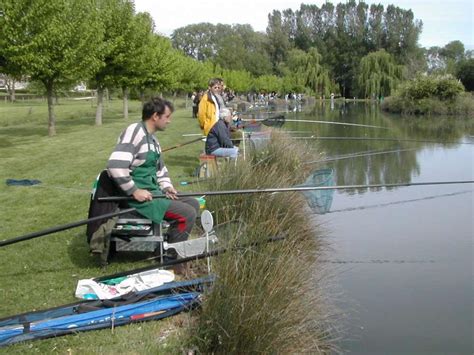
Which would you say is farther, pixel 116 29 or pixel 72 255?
pixel 116 29

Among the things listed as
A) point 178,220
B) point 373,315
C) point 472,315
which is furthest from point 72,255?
point 472,315

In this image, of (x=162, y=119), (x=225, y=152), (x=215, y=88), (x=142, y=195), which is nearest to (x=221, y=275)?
(x=142, y=195)

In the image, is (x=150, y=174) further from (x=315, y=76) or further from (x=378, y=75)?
(x=315, y=76)

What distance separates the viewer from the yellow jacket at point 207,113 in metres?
9.88

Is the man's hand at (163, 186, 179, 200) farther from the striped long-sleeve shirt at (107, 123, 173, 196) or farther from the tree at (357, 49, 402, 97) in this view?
the tree at (357, 49, 402, 97)

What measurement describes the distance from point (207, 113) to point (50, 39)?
925cm

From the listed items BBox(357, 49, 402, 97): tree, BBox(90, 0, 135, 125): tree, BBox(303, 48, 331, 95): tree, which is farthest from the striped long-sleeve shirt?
BBox(303, 48, 331, 95): tree

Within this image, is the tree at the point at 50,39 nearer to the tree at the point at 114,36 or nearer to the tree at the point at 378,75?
the tree at the point at 114,36

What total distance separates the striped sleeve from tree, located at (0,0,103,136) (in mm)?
11550

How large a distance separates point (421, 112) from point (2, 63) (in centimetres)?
2989

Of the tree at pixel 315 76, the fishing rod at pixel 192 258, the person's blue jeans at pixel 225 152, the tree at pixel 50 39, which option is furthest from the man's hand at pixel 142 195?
the tree at pixel 315 76

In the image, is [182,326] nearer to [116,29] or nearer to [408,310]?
[408,310]

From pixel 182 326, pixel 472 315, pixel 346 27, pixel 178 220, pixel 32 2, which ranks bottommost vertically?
pixel 472 315

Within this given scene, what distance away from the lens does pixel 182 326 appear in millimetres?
4262
